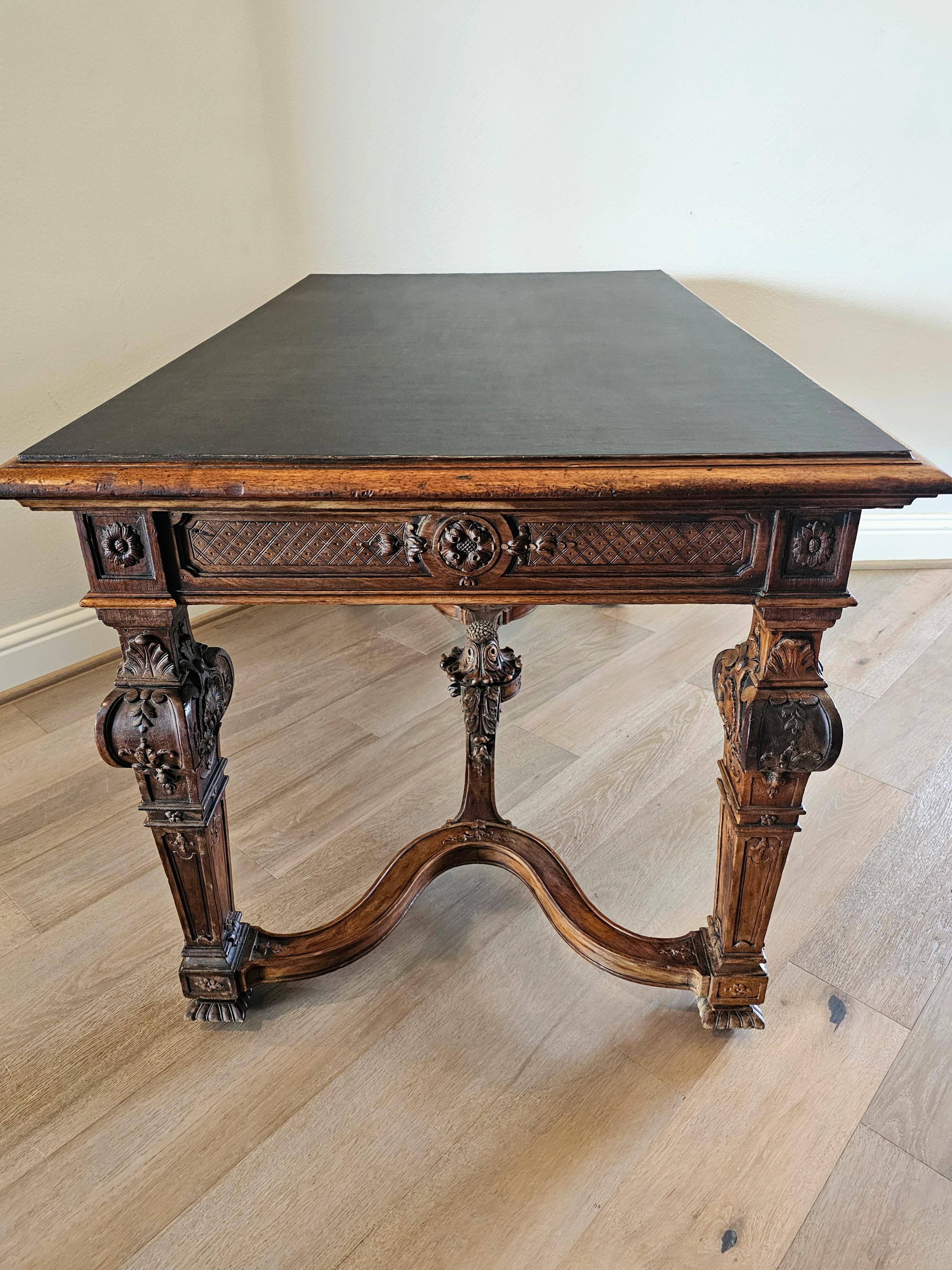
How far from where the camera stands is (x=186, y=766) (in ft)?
2.96

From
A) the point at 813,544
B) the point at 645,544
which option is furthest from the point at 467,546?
the point at 813,544

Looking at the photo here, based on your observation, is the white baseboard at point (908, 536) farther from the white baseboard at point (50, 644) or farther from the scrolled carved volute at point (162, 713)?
the scrolled carved volute at point (162, 713)

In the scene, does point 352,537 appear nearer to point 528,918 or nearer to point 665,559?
point 665,559

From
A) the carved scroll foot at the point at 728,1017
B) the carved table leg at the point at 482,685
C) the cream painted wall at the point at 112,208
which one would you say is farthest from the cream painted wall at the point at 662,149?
the carved scroll foot at the point at 728,1017

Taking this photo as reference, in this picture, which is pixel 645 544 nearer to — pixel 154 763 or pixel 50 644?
pixel 154 763

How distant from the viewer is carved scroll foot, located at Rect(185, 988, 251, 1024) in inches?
43.7

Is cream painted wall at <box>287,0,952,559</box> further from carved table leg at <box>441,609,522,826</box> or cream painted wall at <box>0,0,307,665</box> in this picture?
carved table leg at <box>441,609,522,826</box>

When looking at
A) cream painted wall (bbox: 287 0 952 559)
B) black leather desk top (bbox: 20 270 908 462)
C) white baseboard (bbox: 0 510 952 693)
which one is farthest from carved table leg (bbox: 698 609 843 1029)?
cream painted wall (bbox: 287 0 952 559)

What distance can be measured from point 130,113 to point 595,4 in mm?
990

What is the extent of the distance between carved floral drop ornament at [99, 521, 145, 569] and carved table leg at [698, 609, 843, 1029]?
60cm

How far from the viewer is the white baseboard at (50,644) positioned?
1.84m

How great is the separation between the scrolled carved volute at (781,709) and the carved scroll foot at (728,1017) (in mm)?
362

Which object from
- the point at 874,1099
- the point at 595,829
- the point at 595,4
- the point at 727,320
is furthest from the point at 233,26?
the point at 874,1099

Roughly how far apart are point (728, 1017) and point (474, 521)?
2.45 ft
